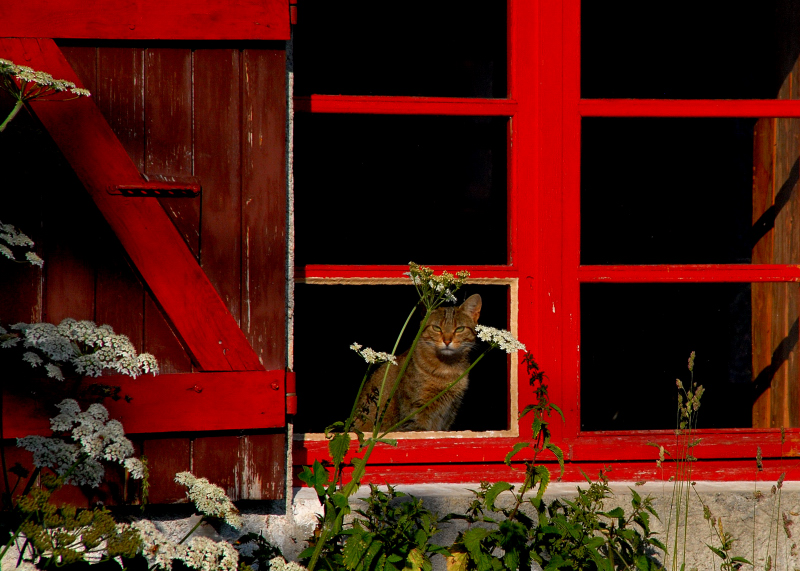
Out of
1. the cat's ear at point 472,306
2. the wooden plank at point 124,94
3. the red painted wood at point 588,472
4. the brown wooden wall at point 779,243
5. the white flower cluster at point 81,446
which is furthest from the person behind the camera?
the cat's ear at point 472,306

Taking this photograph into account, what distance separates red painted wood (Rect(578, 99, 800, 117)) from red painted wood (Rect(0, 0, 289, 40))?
1063 mm

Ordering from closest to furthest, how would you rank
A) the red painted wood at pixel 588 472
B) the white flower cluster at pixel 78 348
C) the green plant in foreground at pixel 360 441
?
the white flower cluster at pixel 78 348, the green plant in foreground at pixel 360 441, the red painted wood at pixel 588 472

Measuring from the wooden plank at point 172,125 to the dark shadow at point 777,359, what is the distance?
2186mm

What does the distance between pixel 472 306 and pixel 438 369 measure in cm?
37

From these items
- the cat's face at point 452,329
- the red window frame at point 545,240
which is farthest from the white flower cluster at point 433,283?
the cat's face at point 452,329

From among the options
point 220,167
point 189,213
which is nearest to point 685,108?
point 220,167

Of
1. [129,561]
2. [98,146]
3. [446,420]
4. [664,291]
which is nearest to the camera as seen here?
[129,561]

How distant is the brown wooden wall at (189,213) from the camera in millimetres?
2055

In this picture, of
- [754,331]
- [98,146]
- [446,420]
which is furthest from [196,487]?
[754,331]

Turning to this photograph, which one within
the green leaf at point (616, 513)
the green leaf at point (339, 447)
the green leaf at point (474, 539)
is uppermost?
the green leaf at point (339, 447)

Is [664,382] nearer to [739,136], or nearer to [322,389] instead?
[739,136]

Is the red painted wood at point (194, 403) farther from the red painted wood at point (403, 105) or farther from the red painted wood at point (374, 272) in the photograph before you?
the red painted wood at point (403, 105)

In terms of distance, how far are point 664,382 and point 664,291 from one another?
0.66 meters

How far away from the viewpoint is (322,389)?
17.7 feet
